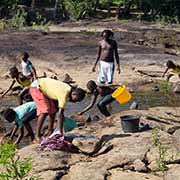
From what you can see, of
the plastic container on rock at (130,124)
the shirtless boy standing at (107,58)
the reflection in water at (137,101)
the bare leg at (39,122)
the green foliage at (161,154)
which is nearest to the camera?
the green foliage at (161,154)

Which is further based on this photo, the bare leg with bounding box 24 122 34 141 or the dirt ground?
the dirt ground

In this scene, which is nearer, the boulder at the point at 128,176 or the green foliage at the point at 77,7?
the boulder at the point at 128,176

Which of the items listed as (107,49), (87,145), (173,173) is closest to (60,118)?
(87,145)

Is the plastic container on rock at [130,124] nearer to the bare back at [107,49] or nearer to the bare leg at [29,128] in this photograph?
the bare leg at [29,128]

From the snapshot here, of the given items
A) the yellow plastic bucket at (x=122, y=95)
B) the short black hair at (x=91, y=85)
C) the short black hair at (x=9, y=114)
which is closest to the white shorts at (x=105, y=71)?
the yellow plastic bucket at (x=122, y=95)

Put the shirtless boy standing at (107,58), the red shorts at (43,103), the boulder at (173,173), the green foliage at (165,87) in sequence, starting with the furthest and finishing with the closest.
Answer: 1. the green foliage at (165,87)
2. the shirtless boy standing at (107,58)
3. the red shorts at (43,103)
4. the boulder at (173,173)

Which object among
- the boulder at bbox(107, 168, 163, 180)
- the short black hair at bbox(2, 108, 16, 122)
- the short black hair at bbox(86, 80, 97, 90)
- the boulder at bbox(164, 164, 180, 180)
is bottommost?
the boulder at bbox(107, 168, 163, 180)

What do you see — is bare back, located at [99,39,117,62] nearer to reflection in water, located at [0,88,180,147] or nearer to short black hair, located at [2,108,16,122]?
reflection in water, located at [0,88,180,147]

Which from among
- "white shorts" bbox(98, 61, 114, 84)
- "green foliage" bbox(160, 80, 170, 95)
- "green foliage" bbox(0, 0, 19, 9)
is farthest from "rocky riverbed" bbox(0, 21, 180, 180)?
"green foliage" bbox(0, 0, 19, 9)

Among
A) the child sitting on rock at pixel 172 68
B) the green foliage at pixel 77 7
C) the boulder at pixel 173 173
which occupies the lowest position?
the green foliage at pixel 77 7

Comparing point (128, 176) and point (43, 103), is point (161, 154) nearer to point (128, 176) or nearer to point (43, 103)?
point (128, 176)

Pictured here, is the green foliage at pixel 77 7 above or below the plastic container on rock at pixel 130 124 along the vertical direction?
below

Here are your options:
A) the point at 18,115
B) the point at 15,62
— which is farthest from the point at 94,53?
the point at 18,115

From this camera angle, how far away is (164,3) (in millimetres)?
40812
